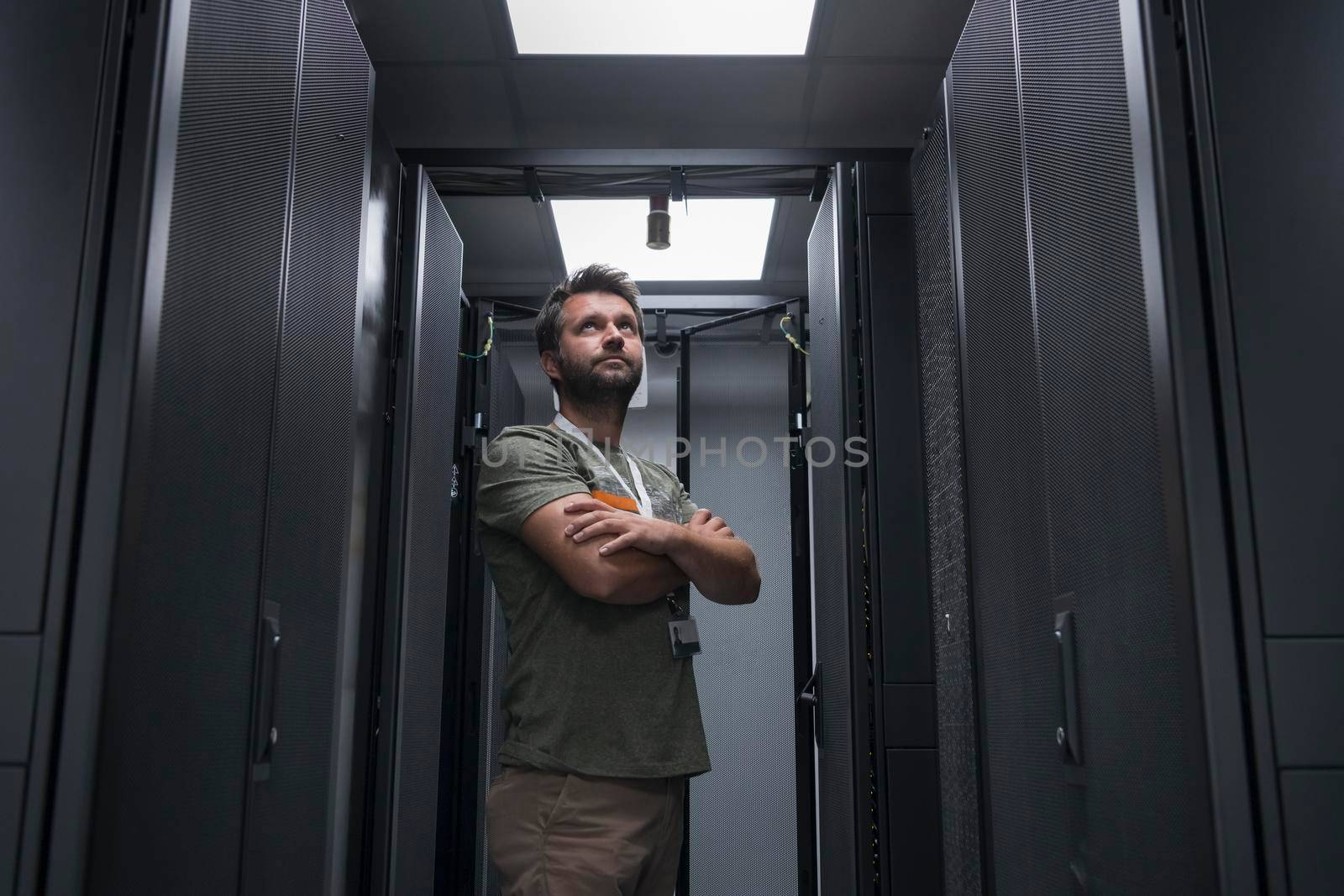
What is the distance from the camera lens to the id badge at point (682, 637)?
5.71 ft

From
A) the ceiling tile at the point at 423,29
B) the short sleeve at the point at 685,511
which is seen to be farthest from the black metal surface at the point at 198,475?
the ceiling tile at the point at 423,29

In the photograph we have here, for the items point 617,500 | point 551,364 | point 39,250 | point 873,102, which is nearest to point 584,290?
point 551,364

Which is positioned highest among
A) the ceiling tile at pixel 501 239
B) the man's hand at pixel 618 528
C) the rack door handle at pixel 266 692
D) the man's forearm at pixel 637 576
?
the ceiling tile at pixel 501 239

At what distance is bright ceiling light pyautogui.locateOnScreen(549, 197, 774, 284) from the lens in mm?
3379

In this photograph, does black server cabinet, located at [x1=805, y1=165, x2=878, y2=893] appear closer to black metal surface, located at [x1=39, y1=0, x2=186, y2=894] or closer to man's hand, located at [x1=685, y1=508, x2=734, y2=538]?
man's hand, located at [x1=685, y1=508, x2=734, y2=538]

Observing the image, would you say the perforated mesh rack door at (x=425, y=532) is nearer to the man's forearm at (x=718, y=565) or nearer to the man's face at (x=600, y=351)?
the man's face at (x=600, y=351)

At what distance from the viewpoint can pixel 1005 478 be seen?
1.49 m

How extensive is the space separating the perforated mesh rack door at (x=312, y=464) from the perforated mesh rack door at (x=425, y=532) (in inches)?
24.4

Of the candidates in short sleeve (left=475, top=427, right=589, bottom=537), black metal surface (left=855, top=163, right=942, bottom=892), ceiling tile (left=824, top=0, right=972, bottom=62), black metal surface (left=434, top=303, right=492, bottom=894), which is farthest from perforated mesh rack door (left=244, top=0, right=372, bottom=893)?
black metal surface (left=434, top=303, right=492, bottom=894)

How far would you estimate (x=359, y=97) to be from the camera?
1.94 m

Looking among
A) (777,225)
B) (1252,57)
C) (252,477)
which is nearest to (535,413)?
(777,225)

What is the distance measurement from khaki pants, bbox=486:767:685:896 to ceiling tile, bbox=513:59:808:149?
1.95m

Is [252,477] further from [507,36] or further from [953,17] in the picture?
[953,17]

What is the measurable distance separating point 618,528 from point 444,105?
1.86 meters
